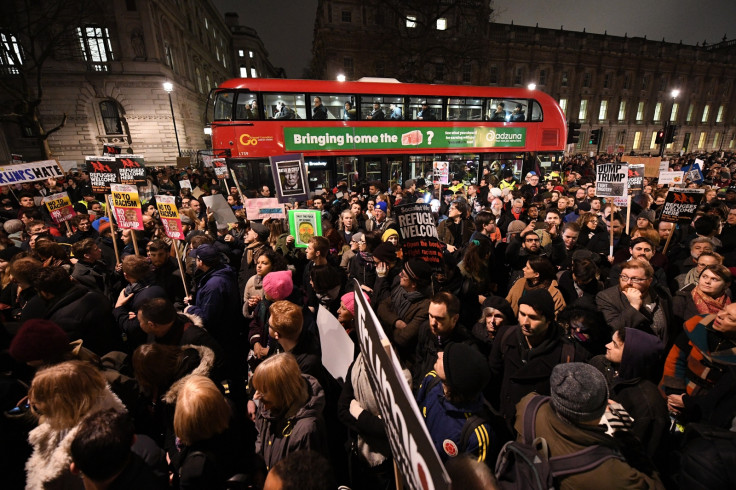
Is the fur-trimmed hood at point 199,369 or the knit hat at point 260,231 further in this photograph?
the knit hat at point 260,231

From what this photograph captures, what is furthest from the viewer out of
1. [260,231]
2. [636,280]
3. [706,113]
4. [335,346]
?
[706,113]

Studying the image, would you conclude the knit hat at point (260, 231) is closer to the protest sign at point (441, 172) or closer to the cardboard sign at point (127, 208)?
the cardboard sign at point (127, 208)

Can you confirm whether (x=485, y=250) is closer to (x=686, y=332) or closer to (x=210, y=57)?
(x=686, y=332)

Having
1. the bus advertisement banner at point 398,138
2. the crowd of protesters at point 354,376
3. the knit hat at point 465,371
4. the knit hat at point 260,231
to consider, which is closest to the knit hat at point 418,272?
the crowd of protesters at point 354,376

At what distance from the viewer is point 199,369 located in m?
2.31

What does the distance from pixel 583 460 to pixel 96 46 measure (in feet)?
118

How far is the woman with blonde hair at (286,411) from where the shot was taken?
191 centimetres

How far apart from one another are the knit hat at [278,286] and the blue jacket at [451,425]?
169 cm

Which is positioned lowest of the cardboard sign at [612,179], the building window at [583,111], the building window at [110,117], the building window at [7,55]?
the cardboard sign at [612,179]

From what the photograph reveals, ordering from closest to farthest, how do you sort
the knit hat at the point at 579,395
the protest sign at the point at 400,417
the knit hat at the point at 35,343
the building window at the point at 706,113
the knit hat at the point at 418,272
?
the protest sign at the point at 400,417 → the knit hat at the point at 579,395 → the knit hat at the point at 35,343 → the knit hat at the point at 418,272 → the building window at the point at 706,113

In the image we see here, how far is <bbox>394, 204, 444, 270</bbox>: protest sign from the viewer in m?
3.86

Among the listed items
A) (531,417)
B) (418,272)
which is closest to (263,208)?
(418,272)

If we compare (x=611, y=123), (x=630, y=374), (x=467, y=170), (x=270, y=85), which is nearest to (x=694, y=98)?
(x=611, y=123)

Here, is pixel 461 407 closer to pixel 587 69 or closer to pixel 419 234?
pixel 419 234
